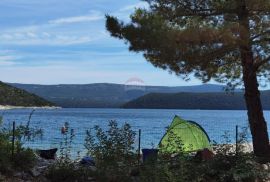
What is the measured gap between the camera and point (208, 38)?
12.7 metres

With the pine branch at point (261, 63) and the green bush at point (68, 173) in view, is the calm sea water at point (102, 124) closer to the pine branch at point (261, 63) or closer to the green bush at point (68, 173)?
the pine branch at point (261, 63)

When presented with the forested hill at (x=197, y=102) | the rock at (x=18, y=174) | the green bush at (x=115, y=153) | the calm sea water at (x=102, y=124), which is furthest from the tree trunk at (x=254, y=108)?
the forested hill at (x=197, y=102)

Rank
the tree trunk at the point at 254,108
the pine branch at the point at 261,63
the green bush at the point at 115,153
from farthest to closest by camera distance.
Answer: the tree trunk at the point at 254,108 < the pine branch at the point at 261,63 < the green bush at the point at 115,153

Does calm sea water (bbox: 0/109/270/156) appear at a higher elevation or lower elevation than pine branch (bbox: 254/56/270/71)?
lower

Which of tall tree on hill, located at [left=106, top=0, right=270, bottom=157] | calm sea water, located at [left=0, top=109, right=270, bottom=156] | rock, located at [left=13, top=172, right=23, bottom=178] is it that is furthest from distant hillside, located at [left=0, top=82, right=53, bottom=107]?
rock, located at [left=13, top=172, right=23, bottom=178]

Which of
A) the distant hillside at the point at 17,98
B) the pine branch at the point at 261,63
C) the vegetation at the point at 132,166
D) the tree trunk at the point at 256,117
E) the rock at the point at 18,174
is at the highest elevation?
the distant hillside at the point at 17,98

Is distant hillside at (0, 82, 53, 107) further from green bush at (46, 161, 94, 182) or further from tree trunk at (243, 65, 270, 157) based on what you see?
green bush at (46, 161, 94, 182)

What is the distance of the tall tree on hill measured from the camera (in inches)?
495

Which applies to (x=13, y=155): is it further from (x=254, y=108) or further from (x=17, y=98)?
(x=17, y=98)

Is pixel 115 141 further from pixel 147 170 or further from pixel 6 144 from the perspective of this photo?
pixel 6 144

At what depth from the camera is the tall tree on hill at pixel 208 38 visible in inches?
495

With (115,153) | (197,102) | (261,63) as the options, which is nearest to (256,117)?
(261,63)

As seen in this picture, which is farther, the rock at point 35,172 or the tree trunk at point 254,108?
the tree trunk at point 254,108

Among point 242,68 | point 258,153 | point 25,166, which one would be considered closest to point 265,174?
point 258,153
